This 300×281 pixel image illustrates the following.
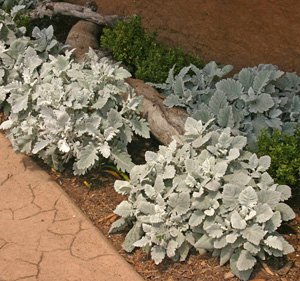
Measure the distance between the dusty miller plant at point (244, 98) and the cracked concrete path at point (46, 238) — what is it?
1587 millimetres

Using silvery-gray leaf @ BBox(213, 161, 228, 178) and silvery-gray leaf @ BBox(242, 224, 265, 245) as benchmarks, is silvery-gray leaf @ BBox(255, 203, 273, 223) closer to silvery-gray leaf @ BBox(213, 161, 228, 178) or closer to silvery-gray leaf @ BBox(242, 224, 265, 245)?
silvery-gray leaf @ BBox(242, 224, 265, 245)

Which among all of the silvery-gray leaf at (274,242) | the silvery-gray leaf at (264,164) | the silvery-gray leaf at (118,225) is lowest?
the silvery-gray leaf at (118,225)

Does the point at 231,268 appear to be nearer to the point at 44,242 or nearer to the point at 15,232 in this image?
the point at 44,242

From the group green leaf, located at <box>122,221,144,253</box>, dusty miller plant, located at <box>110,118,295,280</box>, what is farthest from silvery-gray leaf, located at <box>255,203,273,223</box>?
green leaf, located at <box>122,221,144,253</box>

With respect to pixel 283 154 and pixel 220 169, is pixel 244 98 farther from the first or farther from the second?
pixel 220 169

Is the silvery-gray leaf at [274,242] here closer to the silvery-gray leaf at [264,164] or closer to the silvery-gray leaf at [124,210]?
the silvery-gray leaf at [264,164]

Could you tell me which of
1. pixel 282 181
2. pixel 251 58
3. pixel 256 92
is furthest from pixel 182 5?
pixel 282 181

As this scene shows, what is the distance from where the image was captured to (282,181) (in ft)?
13.3

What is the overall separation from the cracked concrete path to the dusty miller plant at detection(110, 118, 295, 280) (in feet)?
0.85

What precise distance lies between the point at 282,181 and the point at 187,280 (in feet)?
4.16

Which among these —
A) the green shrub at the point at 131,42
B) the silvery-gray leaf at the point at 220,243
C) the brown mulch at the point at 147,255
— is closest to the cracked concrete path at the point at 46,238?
the brown mulch at the point at 147,255

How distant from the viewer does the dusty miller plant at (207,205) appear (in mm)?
3531

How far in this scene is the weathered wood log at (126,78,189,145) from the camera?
186 inches

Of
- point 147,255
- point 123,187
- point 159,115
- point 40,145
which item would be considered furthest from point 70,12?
point 147,255
